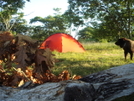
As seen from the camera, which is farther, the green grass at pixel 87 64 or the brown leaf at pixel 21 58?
the green grass at pixel 87 64

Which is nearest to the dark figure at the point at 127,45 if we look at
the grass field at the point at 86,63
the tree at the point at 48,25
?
the grass field at the point at 86,63

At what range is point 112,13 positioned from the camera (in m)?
14.7

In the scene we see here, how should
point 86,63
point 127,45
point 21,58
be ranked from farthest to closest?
point 127,45 < point 86,63 < point 21,58

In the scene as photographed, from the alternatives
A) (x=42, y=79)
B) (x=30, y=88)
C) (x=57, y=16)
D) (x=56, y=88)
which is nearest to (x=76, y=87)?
(x=56, y=88)

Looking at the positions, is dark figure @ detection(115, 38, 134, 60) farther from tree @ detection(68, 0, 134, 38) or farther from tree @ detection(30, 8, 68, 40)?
tree @ detection(30, 8, 68, 40)

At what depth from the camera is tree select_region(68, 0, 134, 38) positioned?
46.7 ft

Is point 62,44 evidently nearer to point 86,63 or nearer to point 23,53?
point 86,63

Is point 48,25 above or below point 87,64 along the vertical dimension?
above

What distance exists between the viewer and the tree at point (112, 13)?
14235 mm

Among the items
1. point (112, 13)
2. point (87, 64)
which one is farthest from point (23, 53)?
point (112, 13)

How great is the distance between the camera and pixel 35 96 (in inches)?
42.2

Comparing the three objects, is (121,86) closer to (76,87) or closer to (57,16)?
(76,87)

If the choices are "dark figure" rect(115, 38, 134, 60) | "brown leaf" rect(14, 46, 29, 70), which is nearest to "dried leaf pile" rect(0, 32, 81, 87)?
"brown leaf" rect(14, 46, 29, 70)

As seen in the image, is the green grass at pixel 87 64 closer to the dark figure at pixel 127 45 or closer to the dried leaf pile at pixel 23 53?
the dark figure at pixel 127 45
